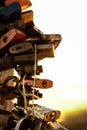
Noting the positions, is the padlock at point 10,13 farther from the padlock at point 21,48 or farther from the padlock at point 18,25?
the padlock at point 21,48

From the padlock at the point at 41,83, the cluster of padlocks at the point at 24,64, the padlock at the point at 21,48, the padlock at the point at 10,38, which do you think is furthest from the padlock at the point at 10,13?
the padlock at the point at 41,83

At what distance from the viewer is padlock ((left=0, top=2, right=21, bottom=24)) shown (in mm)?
3191

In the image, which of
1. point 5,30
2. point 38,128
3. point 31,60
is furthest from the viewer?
point 5,30

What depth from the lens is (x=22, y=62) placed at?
304 cm

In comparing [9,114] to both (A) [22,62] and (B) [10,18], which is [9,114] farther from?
(B) [10,18]

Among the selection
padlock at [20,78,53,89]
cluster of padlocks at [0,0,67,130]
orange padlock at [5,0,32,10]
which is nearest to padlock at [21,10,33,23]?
cluster of padlocks at [0,0,67,130]

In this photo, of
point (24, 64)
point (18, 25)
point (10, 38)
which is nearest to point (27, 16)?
point (18, 25)

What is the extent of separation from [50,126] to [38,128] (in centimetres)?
13

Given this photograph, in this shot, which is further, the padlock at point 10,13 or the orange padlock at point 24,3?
the orange padlock at point 24,3

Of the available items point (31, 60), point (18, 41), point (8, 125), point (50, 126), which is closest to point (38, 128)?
point (50, 126)

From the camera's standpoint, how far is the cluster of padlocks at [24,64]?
2.70 m

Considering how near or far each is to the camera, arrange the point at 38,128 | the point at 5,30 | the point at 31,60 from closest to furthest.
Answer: the point at 38,128, the point at 31,60, the point at 5,30

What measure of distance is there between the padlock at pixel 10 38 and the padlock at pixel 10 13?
0.22 m

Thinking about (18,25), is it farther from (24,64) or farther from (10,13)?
(24,64)
